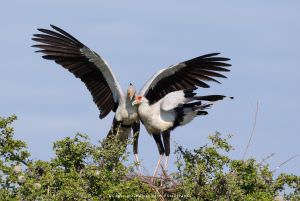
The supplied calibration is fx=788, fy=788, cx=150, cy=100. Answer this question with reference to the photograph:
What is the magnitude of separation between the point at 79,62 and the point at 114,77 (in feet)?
2.37

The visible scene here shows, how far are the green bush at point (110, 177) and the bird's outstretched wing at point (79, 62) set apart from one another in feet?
9.27

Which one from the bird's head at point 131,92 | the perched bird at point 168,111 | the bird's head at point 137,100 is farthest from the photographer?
the bird's head at point 131,92

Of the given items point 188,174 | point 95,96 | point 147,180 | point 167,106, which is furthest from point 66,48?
point 188,174

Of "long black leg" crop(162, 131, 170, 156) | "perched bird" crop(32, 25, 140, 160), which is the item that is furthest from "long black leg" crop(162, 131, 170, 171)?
"perched bird" crop(32, 25, 140, 160)

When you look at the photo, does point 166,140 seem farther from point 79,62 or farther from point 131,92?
point 79,62

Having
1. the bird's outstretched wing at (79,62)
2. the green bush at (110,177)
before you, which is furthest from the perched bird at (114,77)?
the green bush at (110,177)

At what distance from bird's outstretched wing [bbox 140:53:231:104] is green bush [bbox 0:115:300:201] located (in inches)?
91.2

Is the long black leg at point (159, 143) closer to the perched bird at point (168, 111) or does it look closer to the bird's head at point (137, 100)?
the perched bird at point (168, 111)

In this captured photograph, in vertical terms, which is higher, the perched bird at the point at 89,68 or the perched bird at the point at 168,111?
the perched bird at the point at 89,68

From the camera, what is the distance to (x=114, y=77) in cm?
1150

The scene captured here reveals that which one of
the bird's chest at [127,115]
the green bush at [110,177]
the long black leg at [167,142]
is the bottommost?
the green bush at [110,177]

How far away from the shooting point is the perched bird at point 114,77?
37.3ft

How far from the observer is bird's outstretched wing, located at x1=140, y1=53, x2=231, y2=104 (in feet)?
37.2

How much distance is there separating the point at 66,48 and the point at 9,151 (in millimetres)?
3578
